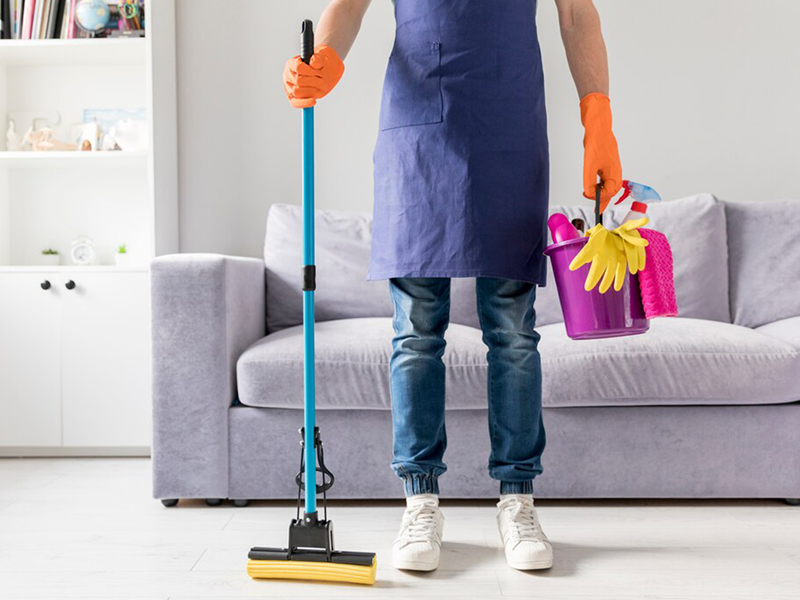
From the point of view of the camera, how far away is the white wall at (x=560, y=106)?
263cm

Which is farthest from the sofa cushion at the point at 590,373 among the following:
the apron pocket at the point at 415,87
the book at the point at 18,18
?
the book at the point at 18,18

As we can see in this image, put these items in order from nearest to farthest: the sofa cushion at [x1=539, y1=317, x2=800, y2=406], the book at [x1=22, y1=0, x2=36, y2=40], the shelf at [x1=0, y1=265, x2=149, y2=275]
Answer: the sofa cushion at [x1=539, y1=317, x2=800, y2=406], the shelf at [x1=0, y1=265, x2=149, y2=275], the book at [x1=22, y1=0, x2=36, y2=40]

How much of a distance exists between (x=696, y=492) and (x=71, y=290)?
1.82m

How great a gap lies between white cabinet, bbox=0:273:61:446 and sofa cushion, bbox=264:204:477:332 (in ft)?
2.25

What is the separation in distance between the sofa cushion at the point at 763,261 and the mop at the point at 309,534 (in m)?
1.44

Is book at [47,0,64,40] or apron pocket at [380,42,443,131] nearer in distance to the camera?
apron pocket at [380,42,443,131]

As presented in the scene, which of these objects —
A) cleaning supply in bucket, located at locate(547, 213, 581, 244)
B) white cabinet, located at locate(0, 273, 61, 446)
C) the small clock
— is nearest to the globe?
the small clock

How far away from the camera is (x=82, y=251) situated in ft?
8.64

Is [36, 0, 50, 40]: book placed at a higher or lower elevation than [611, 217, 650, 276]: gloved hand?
higher

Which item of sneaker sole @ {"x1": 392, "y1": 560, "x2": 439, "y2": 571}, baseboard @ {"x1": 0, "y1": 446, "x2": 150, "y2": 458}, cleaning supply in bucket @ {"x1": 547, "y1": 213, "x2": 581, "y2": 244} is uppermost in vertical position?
cleaning supply in bucket @ {"x1": 547, "y1": 213, "x2": 581, "y2": 244}

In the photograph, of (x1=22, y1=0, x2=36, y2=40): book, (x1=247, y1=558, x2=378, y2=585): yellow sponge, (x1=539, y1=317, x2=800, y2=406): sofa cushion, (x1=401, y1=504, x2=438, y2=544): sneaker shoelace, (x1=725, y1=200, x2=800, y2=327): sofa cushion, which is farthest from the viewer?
(x1=22, y1=0, x2=36, y2=40): book

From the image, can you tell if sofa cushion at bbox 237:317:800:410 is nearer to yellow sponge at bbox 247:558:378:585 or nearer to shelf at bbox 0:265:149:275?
yellow sponge at bbox 247:558:378:585

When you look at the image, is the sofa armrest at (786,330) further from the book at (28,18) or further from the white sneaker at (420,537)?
the book at (28,18)

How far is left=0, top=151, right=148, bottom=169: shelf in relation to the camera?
2.38m
